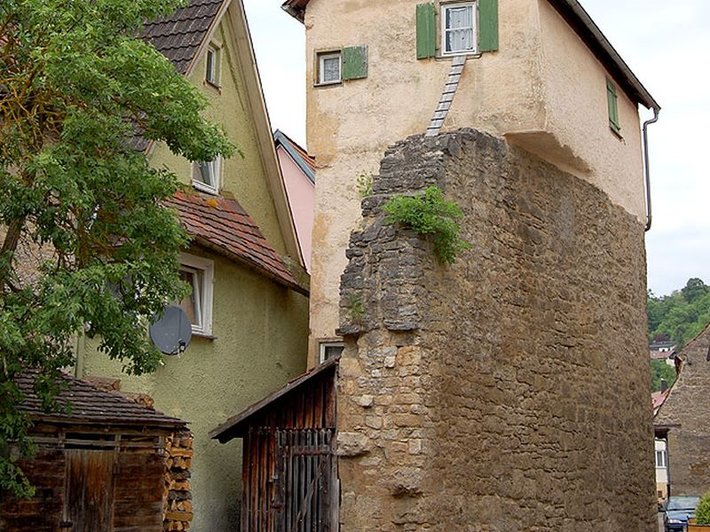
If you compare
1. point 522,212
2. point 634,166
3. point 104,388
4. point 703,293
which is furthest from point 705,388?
point 703,293

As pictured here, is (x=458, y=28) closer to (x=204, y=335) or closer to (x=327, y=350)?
(x=327, y=350)

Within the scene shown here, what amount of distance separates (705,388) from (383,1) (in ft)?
71.3

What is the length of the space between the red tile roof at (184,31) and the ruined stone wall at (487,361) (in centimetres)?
449

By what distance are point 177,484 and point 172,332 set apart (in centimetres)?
171

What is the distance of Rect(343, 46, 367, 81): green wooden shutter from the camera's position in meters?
15.1

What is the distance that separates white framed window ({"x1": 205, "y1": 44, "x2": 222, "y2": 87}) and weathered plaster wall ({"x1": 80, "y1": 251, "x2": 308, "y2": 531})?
2702 mm

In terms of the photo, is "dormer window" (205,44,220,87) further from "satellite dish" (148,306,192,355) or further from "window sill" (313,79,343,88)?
"satellite dish" (148,306,192,355)

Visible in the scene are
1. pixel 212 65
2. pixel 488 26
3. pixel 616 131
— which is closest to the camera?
pixel 488 26

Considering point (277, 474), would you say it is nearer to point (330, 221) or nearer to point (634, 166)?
point (330, 221)

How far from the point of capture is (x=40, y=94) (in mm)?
9367

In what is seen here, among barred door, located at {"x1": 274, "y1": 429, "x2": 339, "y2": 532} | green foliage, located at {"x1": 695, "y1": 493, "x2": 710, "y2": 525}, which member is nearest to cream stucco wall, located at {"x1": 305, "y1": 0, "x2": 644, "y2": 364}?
barred door, located at {"x1": 274, "y1": 429, "x2": 339, "y2": 532}

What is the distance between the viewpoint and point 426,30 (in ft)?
48.4

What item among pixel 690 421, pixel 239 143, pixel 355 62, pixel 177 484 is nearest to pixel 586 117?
pixel 355 62

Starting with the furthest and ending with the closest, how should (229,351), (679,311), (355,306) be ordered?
(679,311), (229,351), (355,306)
